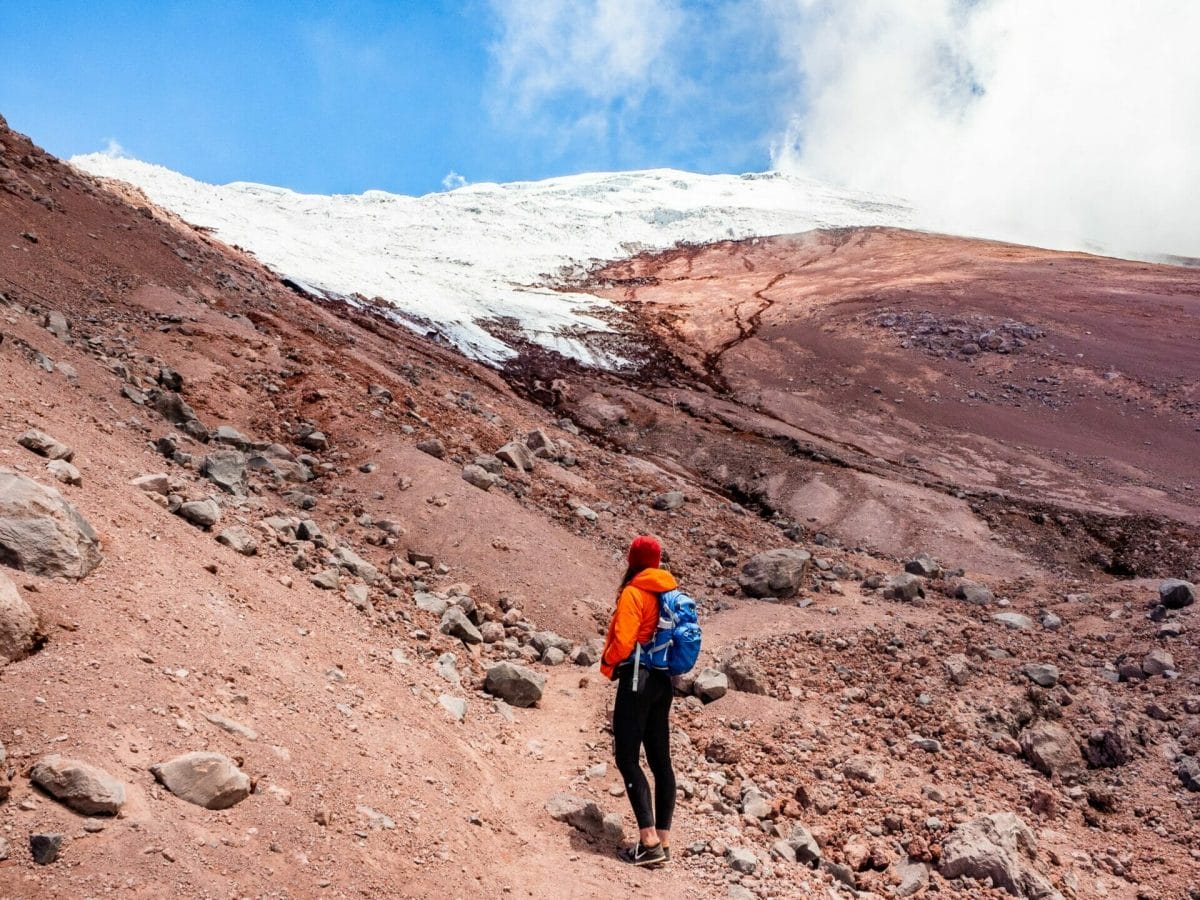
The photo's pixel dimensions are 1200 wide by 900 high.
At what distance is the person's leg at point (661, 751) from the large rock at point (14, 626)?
3.20 metres

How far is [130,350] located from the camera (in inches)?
435

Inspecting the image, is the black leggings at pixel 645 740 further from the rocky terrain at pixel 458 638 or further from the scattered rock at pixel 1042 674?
the scattered rock at pixel 1042 674

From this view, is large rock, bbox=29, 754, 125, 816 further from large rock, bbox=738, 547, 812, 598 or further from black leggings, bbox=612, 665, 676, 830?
large rock, bbox=738, 547, 812, 598

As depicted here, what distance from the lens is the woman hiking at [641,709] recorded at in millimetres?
4680

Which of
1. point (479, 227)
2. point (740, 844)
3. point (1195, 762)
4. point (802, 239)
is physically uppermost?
A: point (802, 239)

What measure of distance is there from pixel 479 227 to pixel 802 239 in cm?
2644

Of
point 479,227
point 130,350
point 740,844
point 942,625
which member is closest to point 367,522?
point 130,350

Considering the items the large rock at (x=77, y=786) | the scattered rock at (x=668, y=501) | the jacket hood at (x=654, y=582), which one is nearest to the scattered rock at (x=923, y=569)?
the scattered rock at (x=668, y=501)

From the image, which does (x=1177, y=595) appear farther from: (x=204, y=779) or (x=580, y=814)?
(x=204, y=779)

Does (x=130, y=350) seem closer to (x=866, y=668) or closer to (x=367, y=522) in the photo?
(x=367, y=522)

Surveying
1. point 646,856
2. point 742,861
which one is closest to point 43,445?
point 646,856

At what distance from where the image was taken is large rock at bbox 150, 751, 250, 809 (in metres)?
3.38

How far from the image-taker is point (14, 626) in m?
3.51

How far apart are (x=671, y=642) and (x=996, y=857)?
2.62 meters
